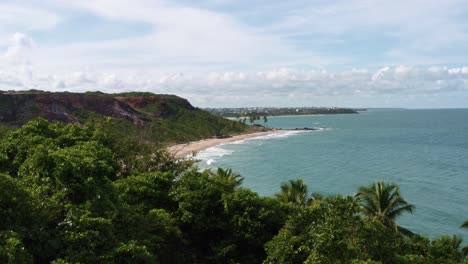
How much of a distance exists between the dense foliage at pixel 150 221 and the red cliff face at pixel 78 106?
76351mm

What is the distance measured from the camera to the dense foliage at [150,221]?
1165cm

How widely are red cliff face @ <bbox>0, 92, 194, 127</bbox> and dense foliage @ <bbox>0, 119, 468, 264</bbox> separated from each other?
76.4 metres

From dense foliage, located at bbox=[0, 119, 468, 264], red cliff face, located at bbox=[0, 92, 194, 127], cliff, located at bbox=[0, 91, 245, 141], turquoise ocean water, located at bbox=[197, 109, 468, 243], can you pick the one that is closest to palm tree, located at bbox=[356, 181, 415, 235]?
dense foliage, located at bbox=[0, 119, 468, 264]

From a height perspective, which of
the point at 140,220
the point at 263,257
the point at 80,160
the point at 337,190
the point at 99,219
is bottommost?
the point at 337,190

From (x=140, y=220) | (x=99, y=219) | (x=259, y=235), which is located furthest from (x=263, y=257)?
(x=99, y=219)

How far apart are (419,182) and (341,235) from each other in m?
52.6

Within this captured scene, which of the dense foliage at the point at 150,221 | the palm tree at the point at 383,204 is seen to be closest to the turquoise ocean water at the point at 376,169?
the palm tree at the point at 383,204

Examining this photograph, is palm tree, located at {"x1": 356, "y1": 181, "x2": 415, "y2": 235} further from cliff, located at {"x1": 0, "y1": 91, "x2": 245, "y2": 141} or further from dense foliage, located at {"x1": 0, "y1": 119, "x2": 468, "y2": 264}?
cliff, located at {"x1": 0, "y1": 91, "x2": 245, "y2": 141}

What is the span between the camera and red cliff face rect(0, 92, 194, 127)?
8994 cm

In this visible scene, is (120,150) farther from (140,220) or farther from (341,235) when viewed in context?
(341,235)

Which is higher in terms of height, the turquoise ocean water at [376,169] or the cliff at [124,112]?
the cliff at [124,112]

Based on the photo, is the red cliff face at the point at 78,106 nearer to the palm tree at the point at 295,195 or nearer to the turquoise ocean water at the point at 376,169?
the turquoise ocean water at the point at 376,169

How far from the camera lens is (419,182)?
59656mm

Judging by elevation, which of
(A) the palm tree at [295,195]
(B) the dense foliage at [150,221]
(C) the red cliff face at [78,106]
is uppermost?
(C) the red cliff face at [78,106]
